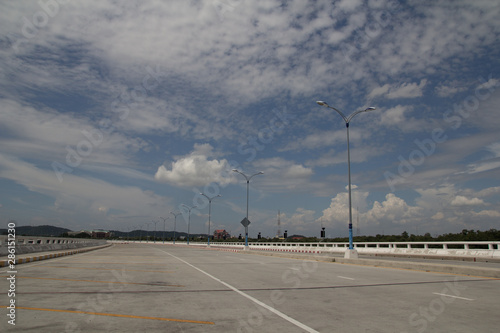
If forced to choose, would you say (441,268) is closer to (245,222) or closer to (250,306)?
(250,306)

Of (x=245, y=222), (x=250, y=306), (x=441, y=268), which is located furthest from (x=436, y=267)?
(x=245, y=222)

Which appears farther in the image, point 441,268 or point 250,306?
point 441,268

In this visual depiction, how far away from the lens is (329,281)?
12.8 meters

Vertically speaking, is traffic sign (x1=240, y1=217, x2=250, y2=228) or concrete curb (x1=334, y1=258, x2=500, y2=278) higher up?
traffic sign (x1=240, y1=217, x2=250, y2=228)

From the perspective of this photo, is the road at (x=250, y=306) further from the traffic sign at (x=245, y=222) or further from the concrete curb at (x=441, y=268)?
the traffic sign at (x=245, y=222)

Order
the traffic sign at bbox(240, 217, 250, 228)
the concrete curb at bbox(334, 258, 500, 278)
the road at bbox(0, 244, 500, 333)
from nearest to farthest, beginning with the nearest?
the road at bbox(0, 244, 500, 333) → the concrete curb at bbox(334, 258, 500, 278) → the traffic sign at bbox(240, 217, 250, 228)

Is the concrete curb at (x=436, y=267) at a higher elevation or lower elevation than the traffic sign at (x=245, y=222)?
lower

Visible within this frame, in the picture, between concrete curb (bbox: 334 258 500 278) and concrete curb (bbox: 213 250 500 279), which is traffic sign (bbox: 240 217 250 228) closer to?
concrete curb (bbox: 213 250 500 279)

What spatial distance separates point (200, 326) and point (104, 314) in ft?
6.97

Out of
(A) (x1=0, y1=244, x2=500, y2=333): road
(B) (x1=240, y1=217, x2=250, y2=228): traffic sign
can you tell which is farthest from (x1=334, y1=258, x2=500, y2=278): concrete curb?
(B) (x1=240, y1=217, x2=250, y2=228): traffic sign

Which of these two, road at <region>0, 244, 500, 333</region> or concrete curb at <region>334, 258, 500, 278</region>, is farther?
concrete curb at <region>334, 258, 500, 278</region>

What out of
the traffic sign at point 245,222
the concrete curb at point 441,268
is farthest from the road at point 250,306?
the traffic sign at point 245,222

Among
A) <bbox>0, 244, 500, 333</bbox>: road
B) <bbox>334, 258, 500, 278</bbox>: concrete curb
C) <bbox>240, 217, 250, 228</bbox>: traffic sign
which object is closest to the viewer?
<bbox>0, 244, 500, 333</bbox>: road

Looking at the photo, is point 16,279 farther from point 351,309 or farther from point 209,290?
point 351,309
